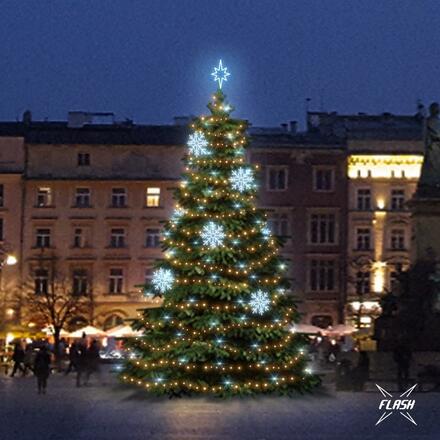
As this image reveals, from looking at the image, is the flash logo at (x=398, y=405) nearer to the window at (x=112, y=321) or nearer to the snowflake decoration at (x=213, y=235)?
the snowflake decoration at (x=213, y=235)

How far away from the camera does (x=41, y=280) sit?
7450 centimetres

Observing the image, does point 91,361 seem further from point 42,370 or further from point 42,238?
point 42,238

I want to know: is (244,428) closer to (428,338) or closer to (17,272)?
(428,338)

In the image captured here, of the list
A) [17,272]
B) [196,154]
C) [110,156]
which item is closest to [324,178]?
[110,156]

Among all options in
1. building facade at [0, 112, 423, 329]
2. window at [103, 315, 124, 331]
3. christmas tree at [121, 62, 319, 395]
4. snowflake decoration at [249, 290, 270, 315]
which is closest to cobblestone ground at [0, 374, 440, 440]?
christmas tree at [121, 62, 319, 395]

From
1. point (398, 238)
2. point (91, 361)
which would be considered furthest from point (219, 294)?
point (398, 238)

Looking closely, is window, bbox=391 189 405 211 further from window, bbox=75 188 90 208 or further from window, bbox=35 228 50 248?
window, bbox=35 228 50 248

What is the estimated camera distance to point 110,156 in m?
75.8

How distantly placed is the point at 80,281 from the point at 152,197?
593cm

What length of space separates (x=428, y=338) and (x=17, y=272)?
43.7 m

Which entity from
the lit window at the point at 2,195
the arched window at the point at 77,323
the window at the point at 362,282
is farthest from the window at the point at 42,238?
the window at the point at 362,282

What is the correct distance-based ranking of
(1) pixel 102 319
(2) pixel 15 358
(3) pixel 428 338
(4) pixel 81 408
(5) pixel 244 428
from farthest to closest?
(1) pixel 102 319, (2) pixel 15 358, (3) pixel 428 338, (4) pixel 81 408, (5) pixel 244 428

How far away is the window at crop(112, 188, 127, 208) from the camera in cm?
7575

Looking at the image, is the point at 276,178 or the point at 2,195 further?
the point at 276,178
